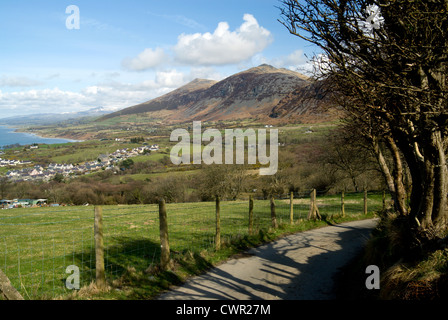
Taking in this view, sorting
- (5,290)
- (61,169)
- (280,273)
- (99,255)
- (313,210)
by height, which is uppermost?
(5,290)

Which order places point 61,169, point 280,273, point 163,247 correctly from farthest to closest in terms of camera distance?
1. point 61,169
2. point 280,273
3. point 163,247

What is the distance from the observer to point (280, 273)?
322 inches

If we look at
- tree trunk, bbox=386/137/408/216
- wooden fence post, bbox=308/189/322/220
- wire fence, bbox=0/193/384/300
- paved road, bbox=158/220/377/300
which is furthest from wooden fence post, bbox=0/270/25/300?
wooden fence post, bbox=308/189/322/220

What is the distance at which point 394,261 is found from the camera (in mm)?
6449

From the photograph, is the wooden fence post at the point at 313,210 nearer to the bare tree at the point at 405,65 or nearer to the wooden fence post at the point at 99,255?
the bare tree at the point at 405,65

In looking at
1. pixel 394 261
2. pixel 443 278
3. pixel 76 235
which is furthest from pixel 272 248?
Result: pixel 76 235

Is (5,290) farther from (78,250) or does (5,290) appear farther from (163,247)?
(78,250)

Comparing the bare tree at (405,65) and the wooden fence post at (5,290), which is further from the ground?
Answer: the bare tree at (405,65)

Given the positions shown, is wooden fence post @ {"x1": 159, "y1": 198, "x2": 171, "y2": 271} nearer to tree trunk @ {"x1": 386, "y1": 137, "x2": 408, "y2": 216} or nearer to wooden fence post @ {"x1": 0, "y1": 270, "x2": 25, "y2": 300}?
wooden fence post @ {"x1": 0, "y1": 270, "x2": 25, "y2": 300}

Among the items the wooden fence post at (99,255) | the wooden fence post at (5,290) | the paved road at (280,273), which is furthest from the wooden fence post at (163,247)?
the wooden fence post at (5,290)

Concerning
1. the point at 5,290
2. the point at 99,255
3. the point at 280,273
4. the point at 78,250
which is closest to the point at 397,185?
the point at 280,273

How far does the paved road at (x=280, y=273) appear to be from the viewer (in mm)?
6664

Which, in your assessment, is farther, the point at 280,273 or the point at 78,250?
the point at 78,250
